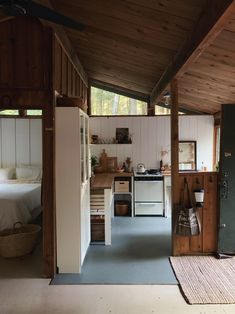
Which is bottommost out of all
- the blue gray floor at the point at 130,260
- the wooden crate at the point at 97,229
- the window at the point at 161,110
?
the blue gray floor at the point at 130,260

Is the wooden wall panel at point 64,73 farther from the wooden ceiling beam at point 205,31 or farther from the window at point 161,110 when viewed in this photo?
the window at point 161,110

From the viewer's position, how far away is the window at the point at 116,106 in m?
7.23

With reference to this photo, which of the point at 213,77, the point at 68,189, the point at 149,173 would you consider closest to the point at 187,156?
the point at 149,173

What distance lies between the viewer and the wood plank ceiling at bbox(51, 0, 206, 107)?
276 cm

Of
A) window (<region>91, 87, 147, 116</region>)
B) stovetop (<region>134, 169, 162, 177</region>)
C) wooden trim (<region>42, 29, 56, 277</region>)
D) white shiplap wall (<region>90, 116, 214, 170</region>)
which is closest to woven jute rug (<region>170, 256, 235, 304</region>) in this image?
wooden trim (<region>42, 29, 56, 277</region>)

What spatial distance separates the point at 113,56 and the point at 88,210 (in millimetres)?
2359

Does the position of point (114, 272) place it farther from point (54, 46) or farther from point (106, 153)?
point (106, 153)

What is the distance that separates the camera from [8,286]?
10.9 ft

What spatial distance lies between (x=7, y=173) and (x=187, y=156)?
3.96 meters

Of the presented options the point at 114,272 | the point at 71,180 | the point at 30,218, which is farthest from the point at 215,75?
the point at 30,218

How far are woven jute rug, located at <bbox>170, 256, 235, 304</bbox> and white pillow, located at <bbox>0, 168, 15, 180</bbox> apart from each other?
12.9 ft

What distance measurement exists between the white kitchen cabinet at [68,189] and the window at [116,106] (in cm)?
357

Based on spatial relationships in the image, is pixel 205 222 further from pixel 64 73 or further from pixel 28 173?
pixel 28 173

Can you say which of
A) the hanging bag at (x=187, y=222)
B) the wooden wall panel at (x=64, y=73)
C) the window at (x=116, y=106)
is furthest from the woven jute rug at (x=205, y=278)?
the window at (x=116, y=106)
